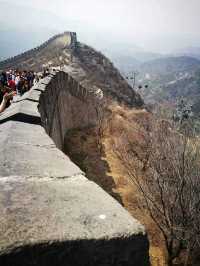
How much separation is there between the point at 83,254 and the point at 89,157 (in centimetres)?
1474

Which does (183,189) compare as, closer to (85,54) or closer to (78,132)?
(78,132)

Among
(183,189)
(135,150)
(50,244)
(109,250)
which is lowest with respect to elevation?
(135,150)

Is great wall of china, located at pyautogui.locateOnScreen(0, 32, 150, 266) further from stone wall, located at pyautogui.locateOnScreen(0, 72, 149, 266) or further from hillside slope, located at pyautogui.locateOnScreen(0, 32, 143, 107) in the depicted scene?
hillside slope, located at pyautogui.locateOnScreen(0, 32, 143, 107)

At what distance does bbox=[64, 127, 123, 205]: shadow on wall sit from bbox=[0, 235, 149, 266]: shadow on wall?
10.2 metres

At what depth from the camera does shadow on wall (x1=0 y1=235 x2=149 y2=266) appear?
1397mm

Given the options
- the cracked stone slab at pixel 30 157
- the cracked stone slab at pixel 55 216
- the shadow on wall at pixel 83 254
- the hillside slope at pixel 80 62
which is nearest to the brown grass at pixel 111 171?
the cracked stone slab at pixel 30 157

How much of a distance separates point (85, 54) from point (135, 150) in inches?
2242

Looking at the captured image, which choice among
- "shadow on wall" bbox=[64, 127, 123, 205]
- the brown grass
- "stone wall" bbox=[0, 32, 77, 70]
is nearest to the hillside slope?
"stone wall" bbox=[0, 32, 77, 70]

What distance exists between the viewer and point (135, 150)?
695 inches

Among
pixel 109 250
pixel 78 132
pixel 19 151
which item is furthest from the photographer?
pixel 78 132

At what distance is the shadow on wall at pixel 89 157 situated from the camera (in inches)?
528

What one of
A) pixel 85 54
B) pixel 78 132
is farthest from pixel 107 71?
pixel 78 132

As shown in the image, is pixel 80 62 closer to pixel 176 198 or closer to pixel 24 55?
→ pixel 24 55

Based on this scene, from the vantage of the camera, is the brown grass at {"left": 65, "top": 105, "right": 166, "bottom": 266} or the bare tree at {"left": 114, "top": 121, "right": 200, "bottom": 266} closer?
the bare tree at {"left": 114, "top": 121, "right": 200, "bottom": 266}
